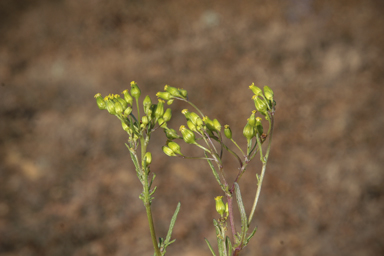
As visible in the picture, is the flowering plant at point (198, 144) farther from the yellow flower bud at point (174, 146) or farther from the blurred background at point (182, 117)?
the blurred background at point (182, 117)

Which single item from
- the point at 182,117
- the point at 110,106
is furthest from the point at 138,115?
the point at 182,117

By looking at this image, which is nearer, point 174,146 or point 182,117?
point 174,146

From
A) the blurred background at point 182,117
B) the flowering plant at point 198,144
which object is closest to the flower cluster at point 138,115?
the flowering plant at point 198,144

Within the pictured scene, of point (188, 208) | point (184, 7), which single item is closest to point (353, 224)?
point (188, 208)

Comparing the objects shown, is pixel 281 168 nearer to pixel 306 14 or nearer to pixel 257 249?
pixel 257 249

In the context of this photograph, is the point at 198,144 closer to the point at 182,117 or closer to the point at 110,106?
the point at 110,106

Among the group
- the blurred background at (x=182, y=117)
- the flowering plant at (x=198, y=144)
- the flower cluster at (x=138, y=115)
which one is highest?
the blurred background at (x=182, y=117)

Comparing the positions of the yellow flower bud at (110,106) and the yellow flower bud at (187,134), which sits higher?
the yellow flower bud at (110,106)

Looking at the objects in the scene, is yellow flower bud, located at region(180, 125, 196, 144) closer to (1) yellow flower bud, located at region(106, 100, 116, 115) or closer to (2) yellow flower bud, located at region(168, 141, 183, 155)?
(2) yellow flower bud, located at region(168, 141, 183, 155)
